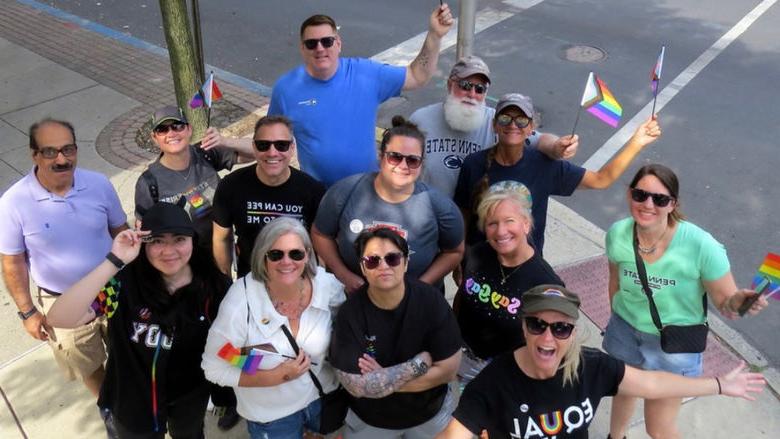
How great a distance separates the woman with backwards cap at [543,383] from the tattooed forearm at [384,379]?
0.34 m

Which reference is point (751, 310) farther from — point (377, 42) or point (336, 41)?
point (377, 42)

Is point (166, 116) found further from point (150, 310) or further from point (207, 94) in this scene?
point (150, 310)

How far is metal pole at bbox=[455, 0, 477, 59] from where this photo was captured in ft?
17.1

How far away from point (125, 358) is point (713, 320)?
4170 mm

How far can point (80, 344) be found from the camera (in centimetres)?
363

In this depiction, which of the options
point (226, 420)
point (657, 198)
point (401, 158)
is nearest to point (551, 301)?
point (657, 198)

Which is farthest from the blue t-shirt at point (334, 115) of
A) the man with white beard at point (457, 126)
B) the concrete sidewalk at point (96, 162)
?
the concrete sidewalk at point (96, 162)

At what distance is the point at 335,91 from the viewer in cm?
412

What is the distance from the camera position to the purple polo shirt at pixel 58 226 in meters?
3.32

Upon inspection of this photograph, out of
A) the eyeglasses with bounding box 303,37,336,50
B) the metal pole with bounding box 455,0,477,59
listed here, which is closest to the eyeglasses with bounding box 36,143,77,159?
the eyeglasses with bounding box 303,37,336,50

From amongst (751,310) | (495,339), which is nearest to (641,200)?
(751,310)

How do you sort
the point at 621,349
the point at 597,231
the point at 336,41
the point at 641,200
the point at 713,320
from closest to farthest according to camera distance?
the point at 641,200 → the point at 621,349 → the point at 336,41 → the point at 713,320 → the point at 597,231

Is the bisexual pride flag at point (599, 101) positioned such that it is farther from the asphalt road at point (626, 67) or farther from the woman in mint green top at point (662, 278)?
the asphalt road at point (626, 67)

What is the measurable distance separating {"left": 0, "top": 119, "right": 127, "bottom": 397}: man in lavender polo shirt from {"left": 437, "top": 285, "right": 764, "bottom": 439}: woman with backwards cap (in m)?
2.07
